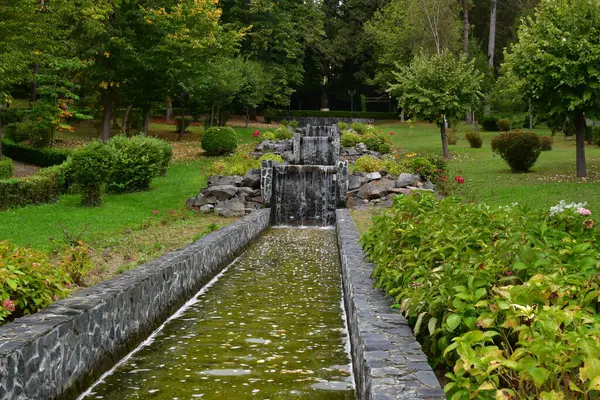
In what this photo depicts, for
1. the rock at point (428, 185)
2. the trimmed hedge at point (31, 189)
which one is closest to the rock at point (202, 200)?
the trimmed hedge at point (31, 189)

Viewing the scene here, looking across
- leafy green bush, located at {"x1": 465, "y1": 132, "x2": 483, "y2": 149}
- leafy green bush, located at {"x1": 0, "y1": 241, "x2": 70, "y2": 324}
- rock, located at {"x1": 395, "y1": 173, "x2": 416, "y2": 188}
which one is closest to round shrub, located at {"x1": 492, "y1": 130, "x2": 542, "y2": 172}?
rock, located at {"x1": 395, "y1": 173, "x2": 416, "y2": 188}

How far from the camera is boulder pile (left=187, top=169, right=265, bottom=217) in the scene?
17.7 metres

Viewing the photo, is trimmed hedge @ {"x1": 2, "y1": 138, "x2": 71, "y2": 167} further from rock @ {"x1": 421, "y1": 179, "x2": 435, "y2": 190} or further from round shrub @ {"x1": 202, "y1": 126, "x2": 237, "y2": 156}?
rock @ {"x1": 421, "y1": 179, "x2": 435, "y2": 190}

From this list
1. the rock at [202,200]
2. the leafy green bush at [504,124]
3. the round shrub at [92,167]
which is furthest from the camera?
the leafy green bush at [504,124]

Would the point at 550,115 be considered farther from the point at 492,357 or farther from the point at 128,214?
the point at 492,357

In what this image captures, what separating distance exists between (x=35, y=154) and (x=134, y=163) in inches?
421

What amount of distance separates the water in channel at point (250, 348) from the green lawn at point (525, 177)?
900 cm

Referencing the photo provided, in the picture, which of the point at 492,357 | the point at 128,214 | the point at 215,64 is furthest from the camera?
the point at 215,64

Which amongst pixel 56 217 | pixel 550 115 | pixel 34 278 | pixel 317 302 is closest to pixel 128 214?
pixel 56 217

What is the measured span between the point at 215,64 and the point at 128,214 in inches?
749

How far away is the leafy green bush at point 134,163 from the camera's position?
19.3 metres

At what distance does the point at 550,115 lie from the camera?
21688 millimetres

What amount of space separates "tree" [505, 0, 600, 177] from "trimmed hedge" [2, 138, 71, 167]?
59.8 ft

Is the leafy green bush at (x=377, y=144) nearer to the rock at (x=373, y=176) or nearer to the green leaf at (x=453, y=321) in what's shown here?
the rock at (x=373, y=176)
